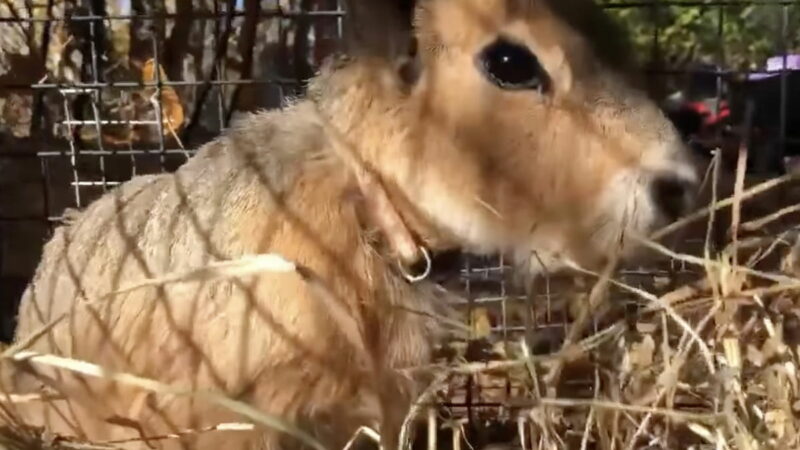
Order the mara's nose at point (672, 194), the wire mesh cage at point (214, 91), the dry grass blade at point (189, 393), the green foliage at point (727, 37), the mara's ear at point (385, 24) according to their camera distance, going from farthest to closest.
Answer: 1. the green foliage at point (727, 37)
2. the wire mesh cage at point (214, 91)
3. the mara's ear at point (385, 24)
4. the mara's nose at point (672, 194)
5. the dry grass blade at point (189, 393)

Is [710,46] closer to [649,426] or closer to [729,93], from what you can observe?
[729,93]

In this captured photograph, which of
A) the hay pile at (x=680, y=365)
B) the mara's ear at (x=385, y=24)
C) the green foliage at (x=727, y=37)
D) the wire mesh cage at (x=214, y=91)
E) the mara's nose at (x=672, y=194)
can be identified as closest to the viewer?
the hay pile at (x=680, y=365)

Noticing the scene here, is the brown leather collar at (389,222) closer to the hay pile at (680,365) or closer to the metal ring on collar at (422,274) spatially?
the metal ring on collar at (422,274)

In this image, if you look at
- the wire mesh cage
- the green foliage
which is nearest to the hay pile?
the wire mesh cage

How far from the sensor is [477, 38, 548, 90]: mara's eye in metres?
2.08

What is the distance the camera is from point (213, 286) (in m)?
2.10

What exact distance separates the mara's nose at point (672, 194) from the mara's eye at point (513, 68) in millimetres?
271

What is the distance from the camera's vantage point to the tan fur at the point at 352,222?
2057mm

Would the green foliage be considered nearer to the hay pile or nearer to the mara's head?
the mara's head

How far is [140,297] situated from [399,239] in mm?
497

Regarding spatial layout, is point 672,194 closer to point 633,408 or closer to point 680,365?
point 680,365

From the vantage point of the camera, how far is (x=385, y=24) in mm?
2172

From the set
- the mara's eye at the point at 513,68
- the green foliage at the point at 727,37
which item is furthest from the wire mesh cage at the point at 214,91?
the mara's eye at the point at 513,68

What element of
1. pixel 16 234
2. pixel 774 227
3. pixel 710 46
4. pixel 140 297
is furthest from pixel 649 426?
pixel 710 46
